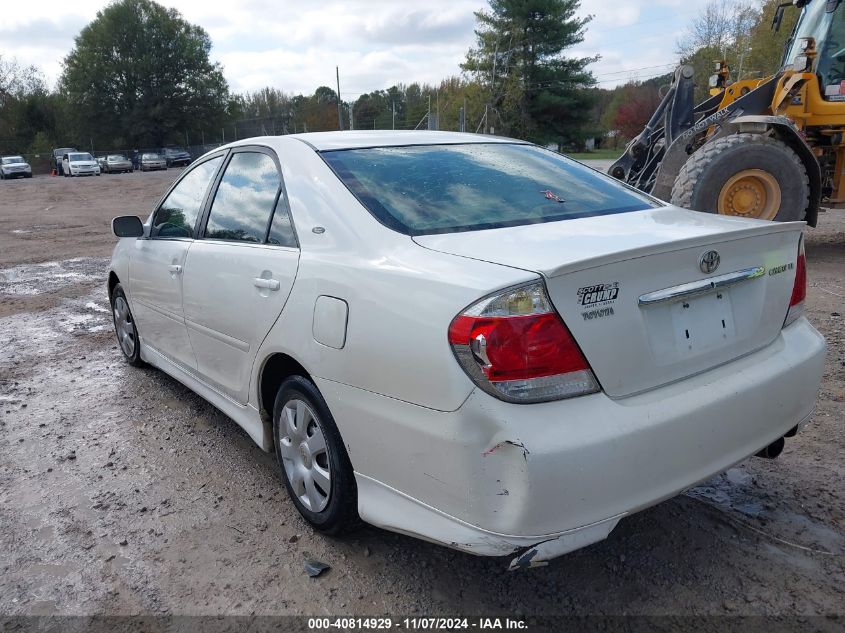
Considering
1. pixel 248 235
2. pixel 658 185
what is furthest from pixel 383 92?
pixel 248 235

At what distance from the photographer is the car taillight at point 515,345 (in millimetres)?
1933

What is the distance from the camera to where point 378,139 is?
327 cm

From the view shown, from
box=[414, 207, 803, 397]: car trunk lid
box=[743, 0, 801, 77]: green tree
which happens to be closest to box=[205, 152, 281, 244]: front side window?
box=[414, 207, 803, 397]: car trunk lid

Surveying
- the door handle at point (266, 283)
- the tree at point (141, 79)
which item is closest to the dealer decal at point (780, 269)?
the door handle at point (266, 283)

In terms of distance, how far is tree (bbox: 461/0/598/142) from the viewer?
4838 centimetres

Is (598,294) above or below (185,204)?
below

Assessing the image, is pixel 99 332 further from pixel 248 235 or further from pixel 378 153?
pixel 378 153

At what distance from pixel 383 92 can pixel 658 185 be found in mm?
60576

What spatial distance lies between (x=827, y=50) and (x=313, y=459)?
8.10 metres

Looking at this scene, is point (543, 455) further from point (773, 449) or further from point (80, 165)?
point (80, 165)

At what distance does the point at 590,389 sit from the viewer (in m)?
2.02

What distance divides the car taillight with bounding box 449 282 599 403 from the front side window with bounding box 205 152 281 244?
144cm

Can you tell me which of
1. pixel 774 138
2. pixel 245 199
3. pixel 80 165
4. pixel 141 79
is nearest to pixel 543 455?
pixel 245 199

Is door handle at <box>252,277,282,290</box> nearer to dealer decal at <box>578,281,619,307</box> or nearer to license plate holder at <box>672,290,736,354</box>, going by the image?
dealer decal at <box>578,281,619,307</box>
